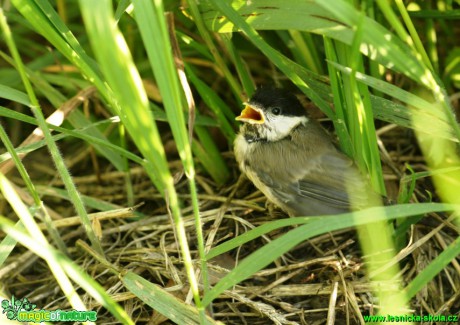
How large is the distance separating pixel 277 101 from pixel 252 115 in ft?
0.44

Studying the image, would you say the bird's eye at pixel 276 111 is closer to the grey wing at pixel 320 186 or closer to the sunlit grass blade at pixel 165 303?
the grey wing at pixel 320 186

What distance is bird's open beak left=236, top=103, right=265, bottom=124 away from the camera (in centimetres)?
272

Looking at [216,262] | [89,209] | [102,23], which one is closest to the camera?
[102,23]

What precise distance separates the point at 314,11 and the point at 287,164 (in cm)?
86

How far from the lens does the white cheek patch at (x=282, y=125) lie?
9.30 ft

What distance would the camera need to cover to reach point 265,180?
2.77m

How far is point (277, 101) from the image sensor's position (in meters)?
2.77

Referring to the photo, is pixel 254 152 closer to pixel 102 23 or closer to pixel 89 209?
pixel 89 209

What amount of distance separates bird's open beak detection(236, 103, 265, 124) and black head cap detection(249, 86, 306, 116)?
0.13 feet

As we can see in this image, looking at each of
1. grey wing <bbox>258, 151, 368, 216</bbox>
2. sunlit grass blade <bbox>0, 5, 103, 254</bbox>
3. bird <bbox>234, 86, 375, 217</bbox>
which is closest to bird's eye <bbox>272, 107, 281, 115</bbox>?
bird <bbox>234, 86, 375, 217</bbox>

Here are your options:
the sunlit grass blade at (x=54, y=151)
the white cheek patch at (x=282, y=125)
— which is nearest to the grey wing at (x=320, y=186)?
the white cheek patch at (x=282, y=125)

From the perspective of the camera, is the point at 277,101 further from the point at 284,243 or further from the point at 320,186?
the point at 284,243

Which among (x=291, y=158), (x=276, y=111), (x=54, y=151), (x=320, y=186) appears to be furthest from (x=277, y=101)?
(x=54, y=151)

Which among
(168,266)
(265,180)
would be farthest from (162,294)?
(265,180)
